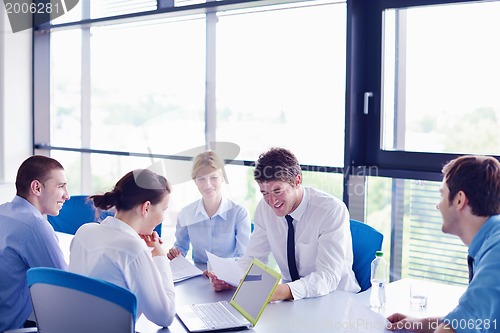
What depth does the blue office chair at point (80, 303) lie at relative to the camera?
186 cm

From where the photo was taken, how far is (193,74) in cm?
490

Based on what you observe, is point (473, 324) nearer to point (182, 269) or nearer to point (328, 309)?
point (328, 309)

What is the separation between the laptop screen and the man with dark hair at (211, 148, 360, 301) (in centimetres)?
27

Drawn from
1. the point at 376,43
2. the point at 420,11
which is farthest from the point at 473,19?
the point at 376,43

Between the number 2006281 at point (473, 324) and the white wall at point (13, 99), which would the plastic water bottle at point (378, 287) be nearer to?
the number 2006281 at point (473, 324)

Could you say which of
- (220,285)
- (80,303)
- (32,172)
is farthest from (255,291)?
(32,172)

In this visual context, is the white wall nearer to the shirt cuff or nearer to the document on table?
the document on table

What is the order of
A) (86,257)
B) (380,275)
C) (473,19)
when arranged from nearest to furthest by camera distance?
(86,257) → (380,275) → (473,19)

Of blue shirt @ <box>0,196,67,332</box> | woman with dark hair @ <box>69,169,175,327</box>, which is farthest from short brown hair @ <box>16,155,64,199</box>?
woman with dark hair @ <box>69,169,175,327</box>

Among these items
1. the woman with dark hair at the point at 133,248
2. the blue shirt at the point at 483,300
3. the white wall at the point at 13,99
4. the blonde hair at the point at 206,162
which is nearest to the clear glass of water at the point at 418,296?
the blue shirt at the point at 483,300

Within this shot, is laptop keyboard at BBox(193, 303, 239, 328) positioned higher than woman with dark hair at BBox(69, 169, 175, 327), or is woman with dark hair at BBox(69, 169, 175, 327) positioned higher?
woman with dark hair at BBox(69, 169, 175, 327)

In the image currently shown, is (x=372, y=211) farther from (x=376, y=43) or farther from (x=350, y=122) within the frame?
(x=376, y=43)

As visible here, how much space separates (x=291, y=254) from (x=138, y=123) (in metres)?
3.08

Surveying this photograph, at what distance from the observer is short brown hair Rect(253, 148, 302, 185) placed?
111 inches
